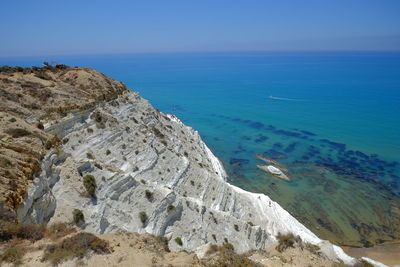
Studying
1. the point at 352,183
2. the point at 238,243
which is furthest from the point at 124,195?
the point at 352,183

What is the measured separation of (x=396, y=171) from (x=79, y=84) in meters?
50.9

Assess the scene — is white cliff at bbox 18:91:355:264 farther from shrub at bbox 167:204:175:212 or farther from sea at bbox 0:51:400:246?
sea at bbox 0:51:400:246

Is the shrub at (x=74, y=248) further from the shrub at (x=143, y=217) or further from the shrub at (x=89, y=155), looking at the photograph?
the shrub at (x=89, y=155)

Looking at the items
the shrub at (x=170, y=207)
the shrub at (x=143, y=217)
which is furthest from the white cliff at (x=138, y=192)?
the shrub at (x=143, y=217)

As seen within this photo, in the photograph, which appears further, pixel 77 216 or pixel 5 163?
pixel 77 216

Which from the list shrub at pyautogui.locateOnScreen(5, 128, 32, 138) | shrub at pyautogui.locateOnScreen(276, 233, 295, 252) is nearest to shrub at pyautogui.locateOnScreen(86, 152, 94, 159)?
shrub at pyautogui.locateOnScreen(5, 128, 32, 138)

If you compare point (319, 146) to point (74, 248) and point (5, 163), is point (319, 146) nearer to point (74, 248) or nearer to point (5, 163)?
point (74, 248)

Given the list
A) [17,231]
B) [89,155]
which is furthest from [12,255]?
[89,155]

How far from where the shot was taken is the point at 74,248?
31.7 feet

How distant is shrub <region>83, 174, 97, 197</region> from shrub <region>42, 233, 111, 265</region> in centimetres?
731

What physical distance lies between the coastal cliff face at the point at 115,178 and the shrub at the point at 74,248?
11.6ft

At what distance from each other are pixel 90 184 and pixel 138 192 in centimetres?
384

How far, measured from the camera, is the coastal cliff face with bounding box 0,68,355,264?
15781mm

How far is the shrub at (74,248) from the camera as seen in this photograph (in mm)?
9242
